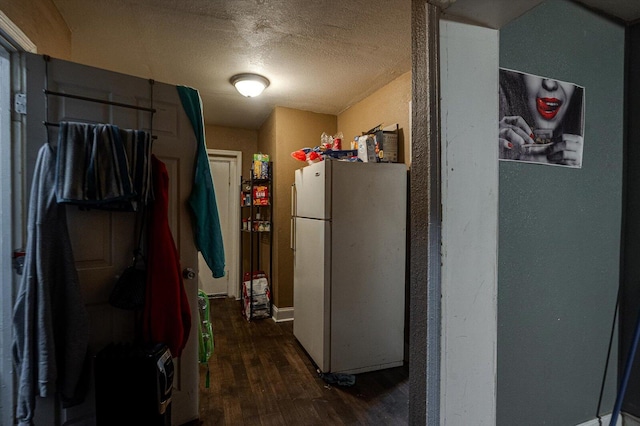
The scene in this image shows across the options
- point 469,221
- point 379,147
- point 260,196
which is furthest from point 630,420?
point 260,196

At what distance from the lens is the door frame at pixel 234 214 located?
4.30m

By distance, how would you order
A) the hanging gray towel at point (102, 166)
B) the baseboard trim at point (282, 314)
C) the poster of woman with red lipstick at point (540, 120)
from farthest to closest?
the baseboard trim at point (282, 314) < the hanging gray towel at point (102, 166) < the poster of woman with red lipstick at point (540, 120)

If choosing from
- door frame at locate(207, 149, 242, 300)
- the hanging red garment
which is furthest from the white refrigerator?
door frame at locate(207, 149, 242, 300)

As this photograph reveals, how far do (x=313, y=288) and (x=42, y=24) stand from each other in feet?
7.70

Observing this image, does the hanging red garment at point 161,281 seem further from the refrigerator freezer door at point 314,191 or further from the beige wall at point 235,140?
the beige wall at point 235,140

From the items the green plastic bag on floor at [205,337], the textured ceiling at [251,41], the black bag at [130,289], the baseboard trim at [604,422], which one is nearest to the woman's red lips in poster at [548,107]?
the textured ceiling at [251,41]

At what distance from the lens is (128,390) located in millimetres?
1322

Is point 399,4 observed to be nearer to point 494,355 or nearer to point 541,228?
point 541,228

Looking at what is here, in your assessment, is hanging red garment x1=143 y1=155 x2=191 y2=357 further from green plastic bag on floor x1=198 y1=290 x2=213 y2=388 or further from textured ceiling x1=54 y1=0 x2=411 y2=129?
textured ceiling x1=54 y1=0 x2=411 y2=129

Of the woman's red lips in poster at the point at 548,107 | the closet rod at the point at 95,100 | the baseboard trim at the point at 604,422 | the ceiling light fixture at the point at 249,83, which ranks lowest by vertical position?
the baseboard trim at the point at 604,422

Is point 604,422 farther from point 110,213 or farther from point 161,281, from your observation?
point 110,213

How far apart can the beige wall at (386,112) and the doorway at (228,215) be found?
1.85 metres

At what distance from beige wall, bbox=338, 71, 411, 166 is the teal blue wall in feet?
4.11

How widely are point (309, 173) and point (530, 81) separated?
165 centimetres
